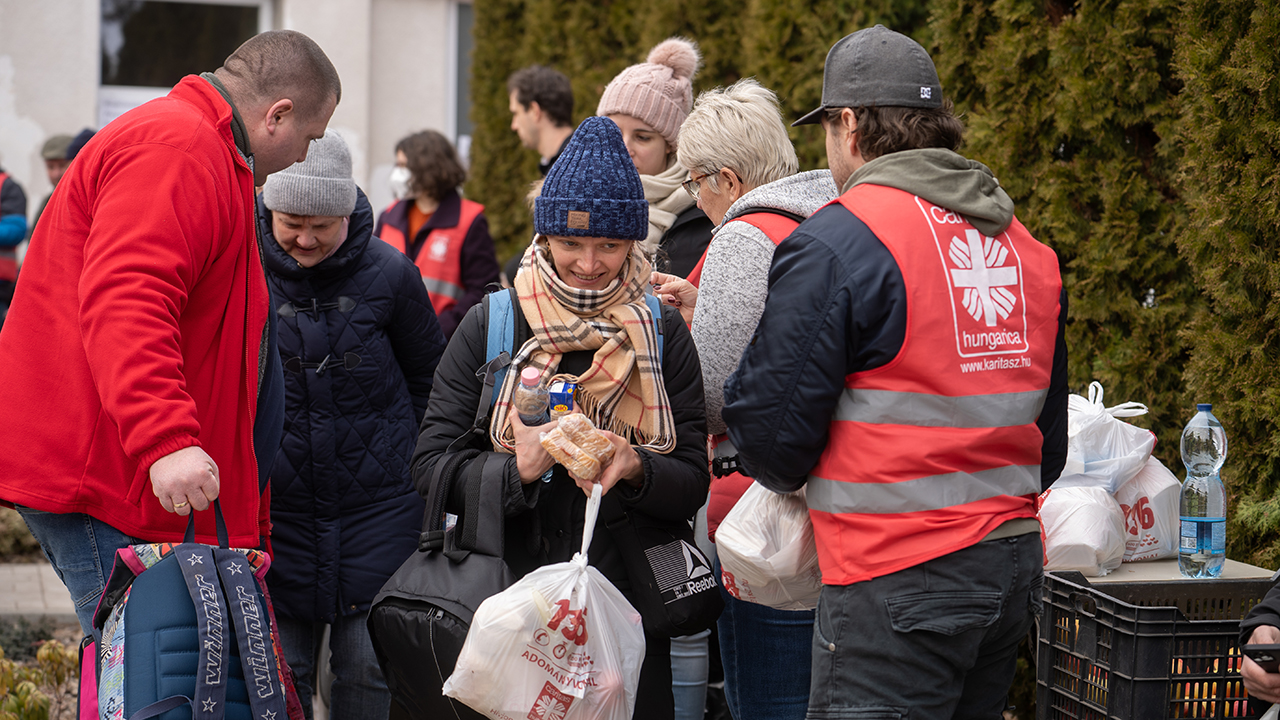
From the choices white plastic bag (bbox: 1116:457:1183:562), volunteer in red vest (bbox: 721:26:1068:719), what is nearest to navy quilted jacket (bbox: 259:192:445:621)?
volunteer in red vest (bbox: 721:26:1068:719)

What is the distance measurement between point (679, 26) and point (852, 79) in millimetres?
5434

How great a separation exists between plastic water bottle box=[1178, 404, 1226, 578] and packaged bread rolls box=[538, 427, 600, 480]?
1.66 m

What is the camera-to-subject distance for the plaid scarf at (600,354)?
272cm

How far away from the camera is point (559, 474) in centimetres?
276

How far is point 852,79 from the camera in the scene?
250cm

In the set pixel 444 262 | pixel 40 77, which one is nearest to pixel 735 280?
pixel 444 262

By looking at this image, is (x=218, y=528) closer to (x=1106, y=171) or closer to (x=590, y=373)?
(x=590, y=373)

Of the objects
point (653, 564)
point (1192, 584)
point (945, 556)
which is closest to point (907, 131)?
point (945, 556)

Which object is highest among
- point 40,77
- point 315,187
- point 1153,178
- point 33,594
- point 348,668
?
point 40,77

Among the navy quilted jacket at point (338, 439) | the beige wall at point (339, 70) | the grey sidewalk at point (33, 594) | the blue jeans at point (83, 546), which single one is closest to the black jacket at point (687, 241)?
the navy quilted jacket at point (338, 439)

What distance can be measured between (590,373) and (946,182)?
0.89m

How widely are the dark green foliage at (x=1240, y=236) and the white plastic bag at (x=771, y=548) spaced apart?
1551 mm

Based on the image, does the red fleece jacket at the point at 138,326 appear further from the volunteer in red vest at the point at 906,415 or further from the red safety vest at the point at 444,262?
the red safety vest at the point at 444,262

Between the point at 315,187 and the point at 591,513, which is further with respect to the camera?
the point at 315,187
